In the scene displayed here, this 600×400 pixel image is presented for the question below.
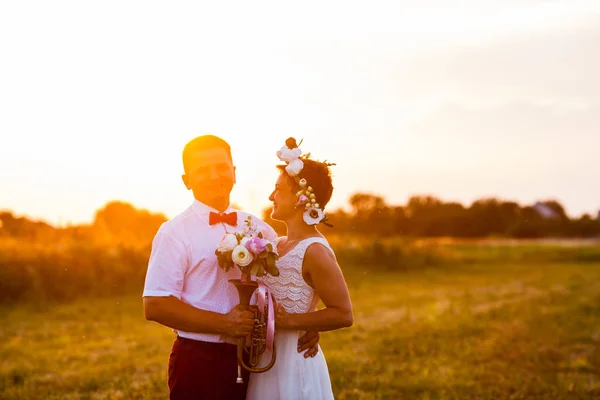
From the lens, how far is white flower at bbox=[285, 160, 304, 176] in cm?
464

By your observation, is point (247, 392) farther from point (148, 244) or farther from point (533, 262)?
point (533, 262)

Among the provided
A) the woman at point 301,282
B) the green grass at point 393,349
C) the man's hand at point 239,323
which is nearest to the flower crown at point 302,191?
the woman at point 301,282

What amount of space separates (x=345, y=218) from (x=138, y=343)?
22412 mm

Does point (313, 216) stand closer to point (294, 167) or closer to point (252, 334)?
point (294, 167)

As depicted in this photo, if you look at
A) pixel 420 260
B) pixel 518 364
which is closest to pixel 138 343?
pixel 518 364

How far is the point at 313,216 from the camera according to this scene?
465 cm

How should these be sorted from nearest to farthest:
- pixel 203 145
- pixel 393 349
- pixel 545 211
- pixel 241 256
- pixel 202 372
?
pixel 241 256
pixel 202 372
pixel 203 145
pixel 393 349
pixel 545 211

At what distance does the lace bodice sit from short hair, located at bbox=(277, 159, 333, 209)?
28cm

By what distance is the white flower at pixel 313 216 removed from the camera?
15.2ft

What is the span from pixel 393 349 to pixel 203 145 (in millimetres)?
7687

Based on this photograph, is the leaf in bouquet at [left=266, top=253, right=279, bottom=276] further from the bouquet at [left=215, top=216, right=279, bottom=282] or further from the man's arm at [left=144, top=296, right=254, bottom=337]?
the man's arm at [left=144, top=296, right=254, bottom=337]

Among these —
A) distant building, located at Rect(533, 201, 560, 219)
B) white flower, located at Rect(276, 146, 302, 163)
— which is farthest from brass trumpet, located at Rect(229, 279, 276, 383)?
distant building, located at Rect(533, 201, 560, 219)

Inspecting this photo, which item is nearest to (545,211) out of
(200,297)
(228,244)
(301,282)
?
(301,282)

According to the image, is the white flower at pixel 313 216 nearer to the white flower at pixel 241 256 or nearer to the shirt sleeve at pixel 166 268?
the white flower at pixel 241 256
